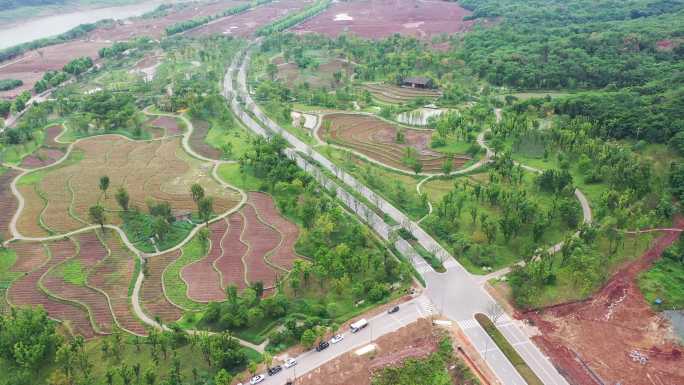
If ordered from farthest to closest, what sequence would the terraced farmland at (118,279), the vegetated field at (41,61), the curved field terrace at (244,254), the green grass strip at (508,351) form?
the vegetated field at (41,61), the curved field terrace at (244,254), the terraced farmland at (118,279), the green grass strip at (508,351)

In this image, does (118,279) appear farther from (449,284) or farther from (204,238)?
(449,284)

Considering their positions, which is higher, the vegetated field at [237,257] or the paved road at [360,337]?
the vegetated field at [237,257]

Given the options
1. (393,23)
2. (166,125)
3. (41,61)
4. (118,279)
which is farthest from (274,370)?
(393,23)

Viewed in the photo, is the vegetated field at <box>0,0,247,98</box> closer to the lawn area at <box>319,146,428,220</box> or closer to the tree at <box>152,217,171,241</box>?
the tree at <box>152,217,171,241</box>

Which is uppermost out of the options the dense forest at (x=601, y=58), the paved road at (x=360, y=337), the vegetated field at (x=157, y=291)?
the dense forest at (x=601, y=58)

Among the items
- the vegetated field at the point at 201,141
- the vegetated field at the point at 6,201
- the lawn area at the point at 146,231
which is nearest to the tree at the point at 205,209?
the lawn area at the point at 146,231

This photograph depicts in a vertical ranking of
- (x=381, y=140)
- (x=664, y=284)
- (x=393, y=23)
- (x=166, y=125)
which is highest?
(x=393, y=23)

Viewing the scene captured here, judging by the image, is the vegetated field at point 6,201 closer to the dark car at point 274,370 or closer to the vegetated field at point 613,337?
the dark car at point 274,370

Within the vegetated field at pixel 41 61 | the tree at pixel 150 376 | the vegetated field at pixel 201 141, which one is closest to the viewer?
the tree at pixel 150 376
